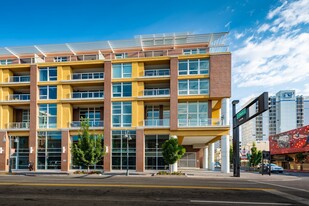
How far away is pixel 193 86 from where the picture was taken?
33.2 metres

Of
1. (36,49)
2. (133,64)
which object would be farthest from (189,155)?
(36,49)

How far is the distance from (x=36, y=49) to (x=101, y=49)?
991 centimetres

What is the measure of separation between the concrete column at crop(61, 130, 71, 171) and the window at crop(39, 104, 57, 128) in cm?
254

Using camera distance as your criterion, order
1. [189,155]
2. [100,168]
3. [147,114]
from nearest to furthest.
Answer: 1. [100,168]
2. [147,114]
3. [189,155]

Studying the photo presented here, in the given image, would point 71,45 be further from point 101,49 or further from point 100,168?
point 100,168

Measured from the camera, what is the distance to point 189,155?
155 feet

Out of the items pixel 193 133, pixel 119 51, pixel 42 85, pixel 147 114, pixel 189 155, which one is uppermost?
pixel 119 51

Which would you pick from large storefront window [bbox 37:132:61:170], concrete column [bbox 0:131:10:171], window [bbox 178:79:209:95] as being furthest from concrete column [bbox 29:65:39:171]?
window [bbox 178:79:209:95]

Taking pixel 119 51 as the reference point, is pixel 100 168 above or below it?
below

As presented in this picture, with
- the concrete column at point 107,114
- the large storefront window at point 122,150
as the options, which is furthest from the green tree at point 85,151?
the large storefront window at point 122,150

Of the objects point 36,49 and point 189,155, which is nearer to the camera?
point 36,49

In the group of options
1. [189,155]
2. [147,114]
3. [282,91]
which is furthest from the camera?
[282,91]

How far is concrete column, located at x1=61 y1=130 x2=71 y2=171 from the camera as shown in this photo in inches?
1337

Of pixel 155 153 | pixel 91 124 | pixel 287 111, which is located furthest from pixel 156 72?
pixel 287 111
